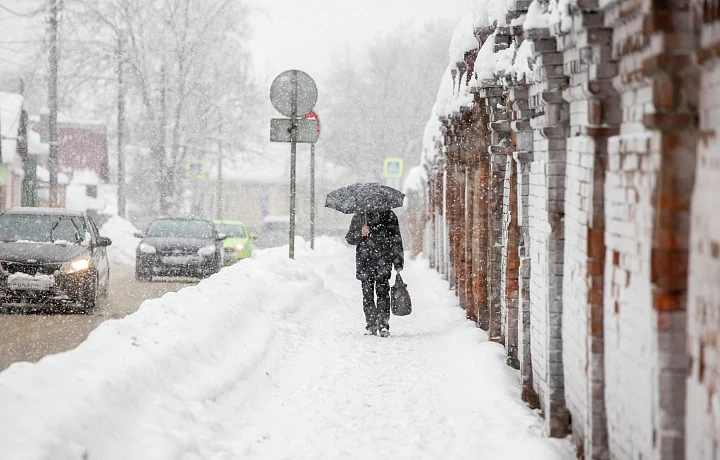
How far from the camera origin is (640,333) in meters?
4.56

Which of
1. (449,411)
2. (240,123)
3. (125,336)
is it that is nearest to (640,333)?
(449,411)

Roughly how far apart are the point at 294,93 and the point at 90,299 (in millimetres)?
4018

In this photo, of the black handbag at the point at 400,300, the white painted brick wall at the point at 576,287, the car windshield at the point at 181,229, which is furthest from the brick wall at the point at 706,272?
the car windshield at the point at 181,229

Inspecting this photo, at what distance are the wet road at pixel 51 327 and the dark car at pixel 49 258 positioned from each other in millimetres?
262

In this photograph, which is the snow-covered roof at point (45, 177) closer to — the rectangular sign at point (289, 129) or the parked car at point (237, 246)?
the parked car at point (237, 246)

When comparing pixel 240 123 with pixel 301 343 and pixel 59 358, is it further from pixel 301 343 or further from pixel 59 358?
pixel 59 358

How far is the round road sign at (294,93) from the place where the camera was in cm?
1500

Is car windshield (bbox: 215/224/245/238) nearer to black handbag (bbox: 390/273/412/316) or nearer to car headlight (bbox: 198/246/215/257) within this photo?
car headlight (bbox: 198/246/215/257)

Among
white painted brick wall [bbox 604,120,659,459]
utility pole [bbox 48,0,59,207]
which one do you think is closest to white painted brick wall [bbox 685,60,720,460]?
white painted brick wall [bbox 604,120,659,459]

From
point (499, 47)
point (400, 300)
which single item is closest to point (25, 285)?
point (400, 300)

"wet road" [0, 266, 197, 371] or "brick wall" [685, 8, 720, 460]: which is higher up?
"brick wall" [685, 8, 720, 460]

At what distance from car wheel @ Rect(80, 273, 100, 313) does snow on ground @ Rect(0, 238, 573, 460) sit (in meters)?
2.94

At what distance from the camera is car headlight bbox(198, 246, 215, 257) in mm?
21484

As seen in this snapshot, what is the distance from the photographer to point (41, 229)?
14.8 meters
